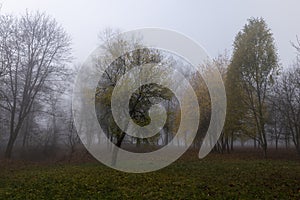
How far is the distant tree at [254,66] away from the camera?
71.6 ft

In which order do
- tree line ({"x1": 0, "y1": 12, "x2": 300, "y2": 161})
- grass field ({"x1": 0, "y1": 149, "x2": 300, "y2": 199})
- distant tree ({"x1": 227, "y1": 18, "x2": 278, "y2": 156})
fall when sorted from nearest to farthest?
grass field ({"x1": 0, "y1": 149, "x2": 300, "y2": 199}) → tree line ({"x1": 0, "y1": 12, "x2": 300, "y2": 161}) → distant tree ({"x1": 227, "y1": 18, "x2": 278, "y2": 156})

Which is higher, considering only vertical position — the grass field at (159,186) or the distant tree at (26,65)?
the distant tree at (26,65)

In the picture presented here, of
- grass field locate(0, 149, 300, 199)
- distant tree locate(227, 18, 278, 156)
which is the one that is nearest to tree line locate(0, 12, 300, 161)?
distant tree locate(227, 18, 278, 156)

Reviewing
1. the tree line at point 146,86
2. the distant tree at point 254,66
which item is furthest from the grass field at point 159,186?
the distant tree at point 254,66

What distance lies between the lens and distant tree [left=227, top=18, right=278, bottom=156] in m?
21.8

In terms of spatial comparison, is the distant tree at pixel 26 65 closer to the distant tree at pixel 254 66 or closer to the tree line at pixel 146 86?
the tree line at pixel 146 86

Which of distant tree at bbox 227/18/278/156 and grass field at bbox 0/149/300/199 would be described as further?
distant tree at bbox 227/18/278/156

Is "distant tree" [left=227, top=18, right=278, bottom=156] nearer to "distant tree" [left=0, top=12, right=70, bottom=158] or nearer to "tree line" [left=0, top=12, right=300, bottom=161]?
"tree line" [left=0, top=12, right=300, bottom=161]

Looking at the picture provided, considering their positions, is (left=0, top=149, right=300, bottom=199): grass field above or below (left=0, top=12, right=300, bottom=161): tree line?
below

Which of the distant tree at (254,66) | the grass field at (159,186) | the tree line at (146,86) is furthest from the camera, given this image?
the distant tree at (254,66)

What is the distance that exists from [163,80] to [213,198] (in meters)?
8.71

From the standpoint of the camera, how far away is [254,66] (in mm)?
22141

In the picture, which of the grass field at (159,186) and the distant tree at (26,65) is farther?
the distant tree at (26,65)

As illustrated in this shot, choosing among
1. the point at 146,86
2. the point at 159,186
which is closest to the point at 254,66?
the point at 146,86
